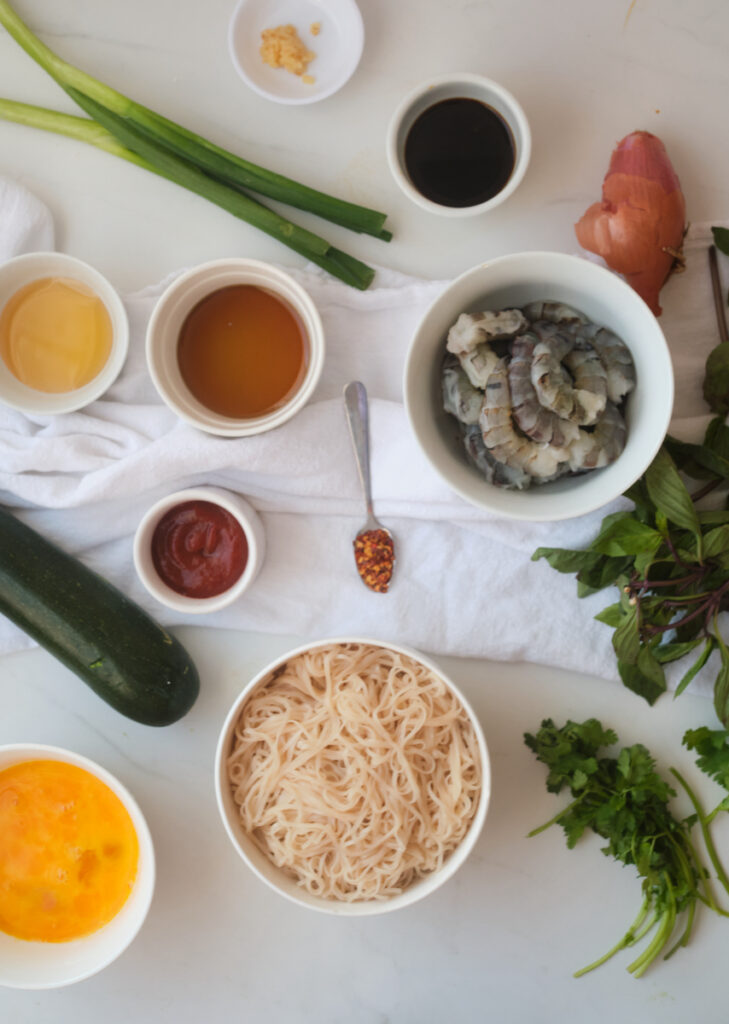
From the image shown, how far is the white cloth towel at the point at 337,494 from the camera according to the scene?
163 centimetres

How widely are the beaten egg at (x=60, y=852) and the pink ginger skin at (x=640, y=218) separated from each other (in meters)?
1.40

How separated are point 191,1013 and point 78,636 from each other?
829mm

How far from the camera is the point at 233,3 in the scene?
168 centimetres

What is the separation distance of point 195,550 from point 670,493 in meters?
0.88

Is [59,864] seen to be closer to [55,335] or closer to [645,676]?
[55,335]

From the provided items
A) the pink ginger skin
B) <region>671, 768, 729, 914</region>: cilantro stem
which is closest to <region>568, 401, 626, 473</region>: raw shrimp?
the pink ginger skin

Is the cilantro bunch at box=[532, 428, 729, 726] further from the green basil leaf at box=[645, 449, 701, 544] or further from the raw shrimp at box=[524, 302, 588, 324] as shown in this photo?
the raw shrimp at box=[524, 302, 588, 324]

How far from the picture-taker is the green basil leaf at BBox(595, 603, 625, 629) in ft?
5.03

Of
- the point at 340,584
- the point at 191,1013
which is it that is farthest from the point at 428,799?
the point at 191,1013

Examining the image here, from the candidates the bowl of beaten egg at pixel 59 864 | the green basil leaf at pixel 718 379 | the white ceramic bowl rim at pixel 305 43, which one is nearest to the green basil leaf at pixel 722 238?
the green basil leaf at pixel 718 379

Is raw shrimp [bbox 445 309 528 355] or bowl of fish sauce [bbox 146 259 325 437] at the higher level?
raw shrimp [bbox 445 309 528 355]

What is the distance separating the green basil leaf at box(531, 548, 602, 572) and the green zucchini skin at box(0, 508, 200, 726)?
2.39 ft

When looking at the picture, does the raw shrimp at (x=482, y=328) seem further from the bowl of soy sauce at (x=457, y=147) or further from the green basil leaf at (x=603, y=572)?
the green basil leaf at (x=603, y=572)

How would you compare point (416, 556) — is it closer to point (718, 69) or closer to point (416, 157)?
point (416, 157)
